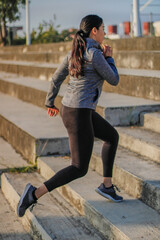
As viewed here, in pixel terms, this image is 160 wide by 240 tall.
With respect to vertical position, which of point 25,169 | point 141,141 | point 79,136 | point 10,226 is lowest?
point 10,226

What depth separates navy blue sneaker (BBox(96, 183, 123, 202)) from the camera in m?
3.41

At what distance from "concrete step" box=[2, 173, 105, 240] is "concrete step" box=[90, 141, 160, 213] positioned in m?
0.46

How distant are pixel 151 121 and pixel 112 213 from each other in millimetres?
1683

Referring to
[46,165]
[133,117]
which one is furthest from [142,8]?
[46,165]

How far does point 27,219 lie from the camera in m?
3.65

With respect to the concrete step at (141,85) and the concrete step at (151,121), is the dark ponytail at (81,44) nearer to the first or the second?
the concrete step at (151,121)

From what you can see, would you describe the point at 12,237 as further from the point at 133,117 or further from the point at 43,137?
the point at 133,117

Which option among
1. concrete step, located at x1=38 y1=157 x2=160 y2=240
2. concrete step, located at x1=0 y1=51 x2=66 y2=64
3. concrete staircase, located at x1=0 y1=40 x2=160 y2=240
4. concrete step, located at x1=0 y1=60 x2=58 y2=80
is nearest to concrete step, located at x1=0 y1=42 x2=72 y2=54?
concrete step, located at x1=0 y1=51 x2=66 y2=64

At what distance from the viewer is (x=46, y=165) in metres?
4.43

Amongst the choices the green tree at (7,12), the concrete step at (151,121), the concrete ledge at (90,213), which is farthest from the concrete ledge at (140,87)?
the green tree at (7,12)

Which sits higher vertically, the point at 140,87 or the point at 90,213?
the point at 140,87

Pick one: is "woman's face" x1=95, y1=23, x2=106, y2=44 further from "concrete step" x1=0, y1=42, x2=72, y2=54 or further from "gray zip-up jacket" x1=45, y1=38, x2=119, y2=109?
"concrete step" x1=0, y1=42, x2=72, y2=54

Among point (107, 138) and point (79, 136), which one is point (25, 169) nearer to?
point (107, 138)

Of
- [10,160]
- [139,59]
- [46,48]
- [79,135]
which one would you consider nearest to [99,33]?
[79,135]
